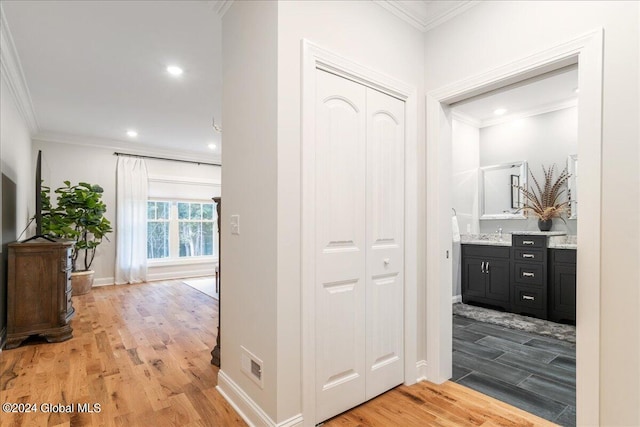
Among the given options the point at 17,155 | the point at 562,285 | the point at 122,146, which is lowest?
the point at 562,285

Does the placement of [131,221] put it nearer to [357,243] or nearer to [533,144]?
[357,243]

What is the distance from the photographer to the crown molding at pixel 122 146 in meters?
5.64

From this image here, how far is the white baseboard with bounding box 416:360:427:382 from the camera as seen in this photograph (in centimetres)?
233

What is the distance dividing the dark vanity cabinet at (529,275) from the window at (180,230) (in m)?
5.98

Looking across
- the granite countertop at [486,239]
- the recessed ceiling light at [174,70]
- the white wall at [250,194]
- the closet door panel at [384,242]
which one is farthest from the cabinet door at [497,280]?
the recessed ceiling light at [174,70]

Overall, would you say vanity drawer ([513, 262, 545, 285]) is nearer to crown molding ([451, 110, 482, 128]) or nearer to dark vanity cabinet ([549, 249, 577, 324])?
dark vanity cabinet ([549, 249, 577, 324])

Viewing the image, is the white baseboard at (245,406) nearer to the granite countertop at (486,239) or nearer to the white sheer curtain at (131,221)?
the granite countertop at (486,239)

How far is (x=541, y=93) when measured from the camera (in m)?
3.93

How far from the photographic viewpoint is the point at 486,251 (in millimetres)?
4410

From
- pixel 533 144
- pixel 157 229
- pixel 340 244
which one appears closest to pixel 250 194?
pixel 340 244

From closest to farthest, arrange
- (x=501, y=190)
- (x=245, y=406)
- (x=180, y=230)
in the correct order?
(x=245, y=406) → (x=501, y=190) → (x=180, y=230)

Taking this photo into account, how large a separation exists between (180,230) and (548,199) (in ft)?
22.0

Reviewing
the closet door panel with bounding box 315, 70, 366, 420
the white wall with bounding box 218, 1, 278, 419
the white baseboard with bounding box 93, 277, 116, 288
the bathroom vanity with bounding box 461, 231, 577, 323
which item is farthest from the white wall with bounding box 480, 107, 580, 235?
the white baseboard with bounding box 93, 277, 116, 288

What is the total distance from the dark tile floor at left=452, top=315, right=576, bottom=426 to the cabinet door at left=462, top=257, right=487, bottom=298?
965 mm
